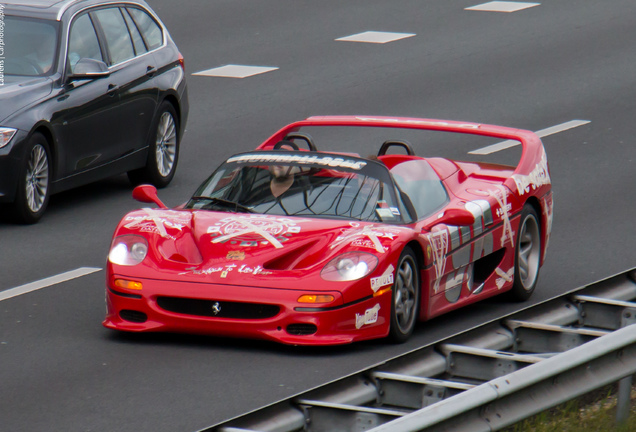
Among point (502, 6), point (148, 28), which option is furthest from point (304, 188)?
point (502, 6)

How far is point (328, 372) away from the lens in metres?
8.57

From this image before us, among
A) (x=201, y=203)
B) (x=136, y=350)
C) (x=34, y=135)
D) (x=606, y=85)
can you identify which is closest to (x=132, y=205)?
(x=34, y=135)

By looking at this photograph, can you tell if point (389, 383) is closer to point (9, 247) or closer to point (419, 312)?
point (419, 312)

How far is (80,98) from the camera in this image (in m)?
13.1

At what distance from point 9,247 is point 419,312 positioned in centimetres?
375

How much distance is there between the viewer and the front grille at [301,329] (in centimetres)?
879

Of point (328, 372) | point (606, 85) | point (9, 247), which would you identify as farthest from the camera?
point (606, 85)

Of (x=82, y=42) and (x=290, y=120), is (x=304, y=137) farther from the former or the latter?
(x=290, y=120)

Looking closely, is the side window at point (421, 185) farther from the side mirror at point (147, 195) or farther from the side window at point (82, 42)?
the side window at point (82, 42)

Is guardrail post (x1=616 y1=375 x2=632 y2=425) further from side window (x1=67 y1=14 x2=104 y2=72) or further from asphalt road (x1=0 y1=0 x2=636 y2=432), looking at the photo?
side window (x1=67 y1=14 x2=104 y2=72)

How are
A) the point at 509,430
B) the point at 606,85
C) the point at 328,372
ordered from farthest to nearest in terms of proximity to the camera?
the point at 606,85 < the point at 328,372 < the point at 509,430

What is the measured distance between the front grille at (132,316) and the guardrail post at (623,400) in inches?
122

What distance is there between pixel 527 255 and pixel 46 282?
3472mm

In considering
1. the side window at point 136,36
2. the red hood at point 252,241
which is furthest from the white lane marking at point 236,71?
the red hood at point 252,241
